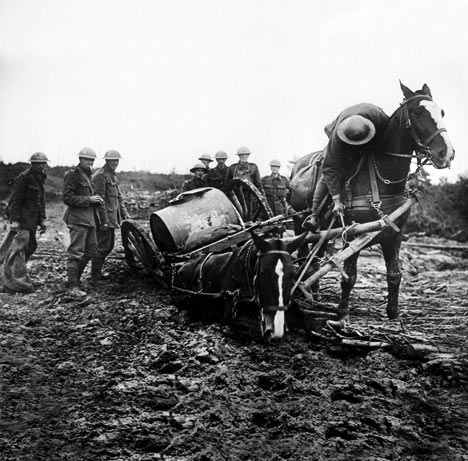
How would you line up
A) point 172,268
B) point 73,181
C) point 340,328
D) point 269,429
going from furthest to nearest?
point 73,181 < point 172,268 < point 340,328 < point 269,429

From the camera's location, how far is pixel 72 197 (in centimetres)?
776

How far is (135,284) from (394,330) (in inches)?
174

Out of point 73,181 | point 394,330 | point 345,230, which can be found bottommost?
point 394,330

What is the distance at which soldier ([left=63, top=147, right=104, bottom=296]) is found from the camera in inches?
305

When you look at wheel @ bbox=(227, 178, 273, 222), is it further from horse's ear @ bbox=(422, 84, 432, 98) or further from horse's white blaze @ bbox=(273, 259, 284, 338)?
horse's white blaze @ bbox=(273, 259, 284, 338)

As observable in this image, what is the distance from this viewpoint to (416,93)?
5500mm

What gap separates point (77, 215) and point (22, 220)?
83cm

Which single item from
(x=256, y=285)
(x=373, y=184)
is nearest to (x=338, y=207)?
(x=373, y=184)

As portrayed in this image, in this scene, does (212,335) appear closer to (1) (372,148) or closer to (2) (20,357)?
(2) (20,357)

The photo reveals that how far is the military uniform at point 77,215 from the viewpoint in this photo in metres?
7.75

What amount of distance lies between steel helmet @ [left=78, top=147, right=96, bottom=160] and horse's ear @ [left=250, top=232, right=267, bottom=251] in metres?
4.37

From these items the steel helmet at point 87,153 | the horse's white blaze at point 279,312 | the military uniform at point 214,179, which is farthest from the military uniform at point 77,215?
the horse's white blaze at point 279,312

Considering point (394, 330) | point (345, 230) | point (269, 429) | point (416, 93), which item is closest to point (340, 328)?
point (394, 330)

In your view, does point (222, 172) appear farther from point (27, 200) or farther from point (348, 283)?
point (348, 283)
